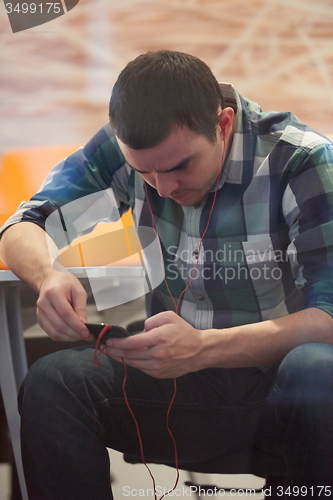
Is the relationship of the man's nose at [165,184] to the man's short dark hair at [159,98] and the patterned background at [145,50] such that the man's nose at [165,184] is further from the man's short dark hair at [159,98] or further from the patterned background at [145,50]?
the patterned background at [145,50]

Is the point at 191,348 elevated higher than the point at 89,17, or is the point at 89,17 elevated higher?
the point at 89,17

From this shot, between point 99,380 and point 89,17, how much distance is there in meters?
0.59

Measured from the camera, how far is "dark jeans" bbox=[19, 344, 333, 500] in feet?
1.89

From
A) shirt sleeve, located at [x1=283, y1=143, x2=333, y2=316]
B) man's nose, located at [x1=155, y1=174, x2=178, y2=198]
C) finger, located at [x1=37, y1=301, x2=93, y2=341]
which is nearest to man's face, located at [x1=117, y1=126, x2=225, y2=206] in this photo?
man's nose, located at [x1=155, y1=174, x2=178, y2=198]

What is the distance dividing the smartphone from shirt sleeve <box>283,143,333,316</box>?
254 millimetres

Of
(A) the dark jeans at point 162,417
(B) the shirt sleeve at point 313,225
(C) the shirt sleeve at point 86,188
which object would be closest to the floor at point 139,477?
(A) the dark jeans at point 162,417

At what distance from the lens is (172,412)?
0.68 meters

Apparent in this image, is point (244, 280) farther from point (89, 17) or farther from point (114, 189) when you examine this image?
point (89, 17)

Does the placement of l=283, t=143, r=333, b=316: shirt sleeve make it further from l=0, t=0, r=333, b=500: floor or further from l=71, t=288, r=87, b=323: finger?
l=71, t=288, r=87, b=323: finger

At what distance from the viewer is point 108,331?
1.92 ft

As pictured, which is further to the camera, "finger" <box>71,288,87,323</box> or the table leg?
the table leg

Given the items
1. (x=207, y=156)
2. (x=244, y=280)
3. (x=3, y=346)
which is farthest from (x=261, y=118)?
(x=3, y=346)

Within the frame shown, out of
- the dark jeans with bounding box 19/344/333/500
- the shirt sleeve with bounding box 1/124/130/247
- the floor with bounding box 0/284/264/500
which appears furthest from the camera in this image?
the shirt sleeve with bounding box 1/124/130/247

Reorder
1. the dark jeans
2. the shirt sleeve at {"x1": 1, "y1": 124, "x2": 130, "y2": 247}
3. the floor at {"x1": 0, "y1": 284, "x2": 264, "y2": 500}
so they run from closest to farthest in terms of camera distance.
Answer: the dark jeans → the floor at {"x1": 0, "y1": 284, "x2": 264, "y2": 500} → the shirt sleeve at {"x1": 1, "y1": 124, "x2": 130, "y2": 247}
